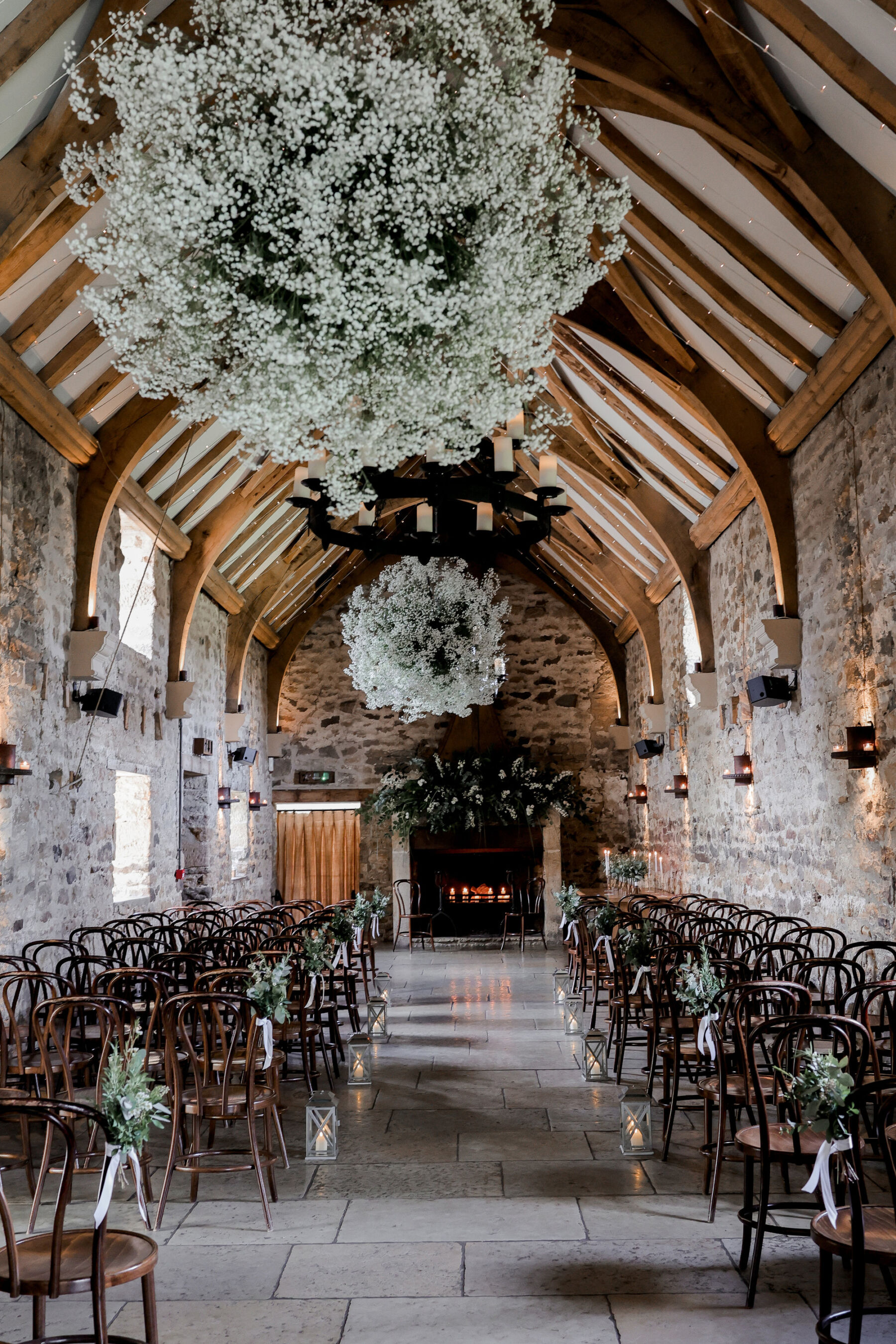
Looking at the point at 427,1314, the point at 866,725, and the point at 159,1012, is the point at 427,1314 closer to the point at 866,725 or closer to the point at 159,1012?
the point at 159,1012

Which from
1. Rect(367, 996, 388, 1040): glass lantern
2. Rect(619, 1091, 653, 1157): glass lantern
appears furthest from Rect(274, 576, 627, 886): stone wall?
Rect(619, 1091, 653, 1157): glass lantern

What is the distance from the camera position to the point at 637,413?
1013 centimetres

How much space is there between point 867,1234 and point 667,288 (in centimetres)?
650

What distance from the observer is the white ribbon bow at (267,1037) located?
4.55 meters

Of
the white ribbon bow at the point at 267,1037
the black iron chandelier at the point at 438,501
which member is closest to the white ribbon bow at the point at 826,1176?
the white ribbon bow at the point at 267,1037

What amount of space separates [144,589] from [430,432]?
22.8 ft

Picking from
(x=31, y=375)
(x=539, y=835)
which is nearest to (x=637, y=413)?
(x=31, y=375)

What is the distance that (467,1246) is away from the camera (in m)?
3.90

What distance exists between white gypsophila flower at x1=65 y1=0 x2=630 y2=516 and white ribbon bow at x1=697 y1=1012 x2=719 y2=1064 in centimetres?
280

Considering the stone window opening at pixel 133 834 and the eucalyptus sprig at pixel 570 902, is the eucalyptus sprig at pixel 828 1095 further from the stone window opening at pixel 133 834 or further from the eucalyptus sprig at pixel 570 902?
the stone window opening at pixel 133 834

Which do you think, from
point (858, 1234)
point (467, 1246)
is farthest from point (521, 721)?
point (858, 1234)

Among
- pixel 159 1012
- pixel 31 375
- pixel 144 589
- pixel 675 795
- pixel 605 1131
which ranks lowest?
pixel 605 1131

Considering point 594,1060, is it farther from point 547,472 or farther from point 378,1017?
point 547,472

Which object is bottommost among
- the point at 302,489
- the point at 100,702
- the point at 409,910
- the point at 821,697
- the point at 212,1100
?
the point at 409,910
